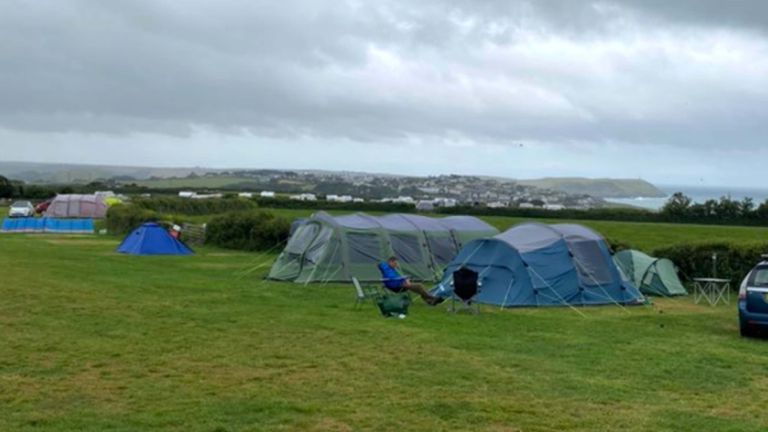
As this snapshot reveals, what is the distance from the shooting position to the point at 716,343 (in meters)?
12.6

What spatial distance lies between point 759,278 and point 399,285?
689 cm

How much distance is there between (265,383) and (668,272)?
14.8m

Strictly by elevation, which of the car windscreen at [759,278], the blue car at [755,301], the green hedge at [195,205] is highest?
the car windscreen at [759,278]

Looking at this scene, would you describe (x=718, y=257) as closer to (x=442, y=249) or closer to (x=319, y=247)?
(x=442, y=249)

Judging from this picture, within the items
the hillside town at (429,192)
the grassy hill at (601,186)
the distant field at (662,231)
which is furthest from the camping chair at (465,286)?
the grassy hill at (601,186)

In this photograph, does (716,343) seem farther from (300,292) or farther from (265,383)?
(300,292)

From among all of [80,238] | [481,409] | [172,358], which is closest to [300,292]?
[172,358]

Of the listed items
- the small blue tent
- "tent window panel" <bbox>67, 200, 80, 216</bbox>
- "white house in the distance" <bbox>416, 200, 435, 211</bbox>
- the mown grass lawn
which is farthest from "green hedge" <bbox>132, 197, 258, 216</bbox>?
the mown grass lawn

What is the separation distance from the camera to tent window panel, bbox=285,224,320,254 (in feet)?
70.4

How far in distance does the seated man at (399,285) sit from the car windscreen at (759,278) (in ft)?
19.8

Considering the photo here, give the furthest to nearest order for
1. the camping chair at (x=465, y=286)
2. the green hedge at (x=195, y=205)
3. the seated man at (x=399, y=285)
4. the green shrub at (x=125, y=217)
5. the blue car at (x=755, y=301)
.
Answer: the green hedge at (x=195, y=205) < the green shrub at (x=125, y=217) < the seated man at (x=399, y=285) < the camping chair at (x=465, y=286) < the blue car at (x=755, y=301)

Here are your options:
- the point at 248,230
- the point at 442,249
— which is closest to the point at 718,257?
the point at 442,249

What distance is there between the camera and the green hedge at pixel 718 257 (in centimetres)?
2072

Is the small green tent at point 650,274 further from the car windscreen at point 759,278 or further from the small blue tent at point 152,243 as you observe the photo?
the small blue tent at point 152,243
